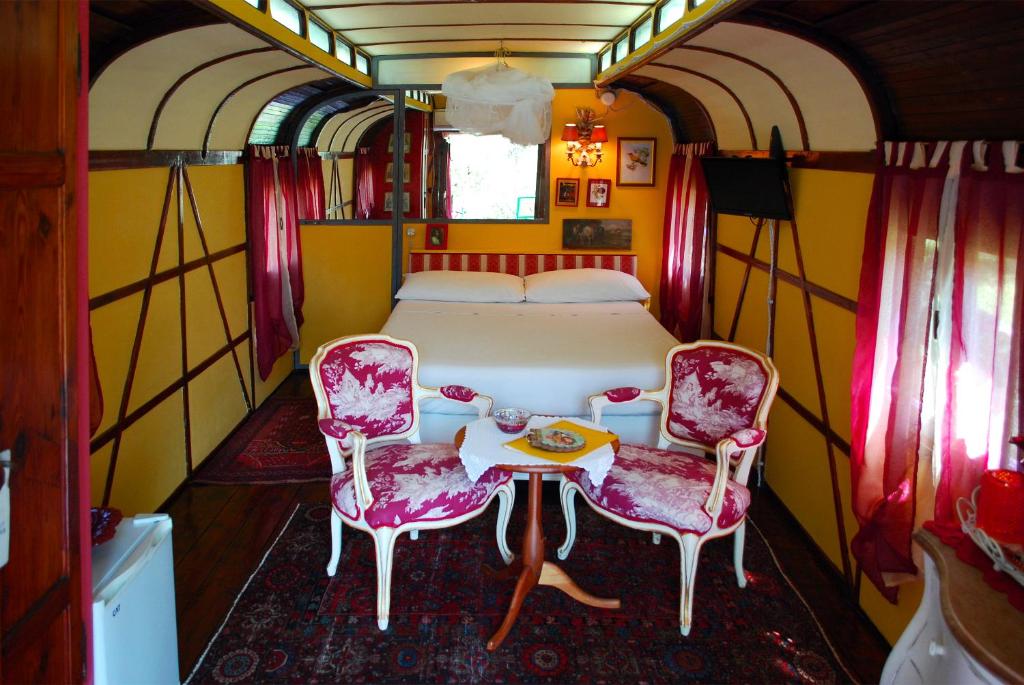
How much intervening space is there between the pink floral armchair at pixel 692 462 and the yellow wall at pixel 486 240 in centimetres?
271

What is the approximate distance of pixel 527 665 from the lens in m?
2.84

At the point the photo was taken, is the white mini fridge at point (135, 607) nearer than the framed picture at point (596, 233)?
Yes

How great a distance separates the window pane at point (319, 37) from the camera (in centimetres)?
447

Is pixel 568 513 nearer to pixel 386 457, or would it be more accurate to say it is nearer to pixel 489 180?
pixel 386 457

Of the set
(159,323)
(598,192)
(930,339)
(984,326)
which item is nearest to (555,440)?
(930,339)

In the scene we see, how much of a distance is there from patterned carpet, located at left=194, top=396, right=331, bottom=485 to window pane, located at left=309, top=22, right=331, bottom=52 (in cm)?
237

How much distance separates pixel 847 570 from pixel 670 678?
103cm

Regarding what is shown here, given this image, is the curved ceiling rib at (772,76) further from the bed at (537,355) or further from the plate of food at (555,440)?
the plate of food at (555,440)

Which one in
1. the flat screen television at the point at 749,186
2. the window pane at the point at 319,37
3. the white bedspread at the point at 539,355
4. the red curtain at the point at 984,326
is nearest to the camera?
the red curtain at the point at 984,326

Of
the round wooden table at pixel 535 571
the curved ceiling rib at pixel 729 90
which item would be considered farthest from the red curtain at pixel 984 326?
the curved ceiling rib at pixel 729 90

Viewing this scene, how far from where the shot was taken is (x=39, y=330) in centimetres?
154

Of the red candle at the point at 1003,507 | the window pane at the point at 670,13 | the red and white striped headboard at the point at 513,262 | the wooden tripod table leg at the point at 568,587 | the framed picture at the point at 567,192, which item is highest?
the window pane at the point at 670,13

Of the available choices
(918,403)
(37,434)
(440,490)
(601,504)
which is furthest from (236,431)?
(918,403)

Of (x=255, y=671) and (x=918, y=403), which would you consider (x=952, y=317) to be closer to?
(x=918, y=403)
